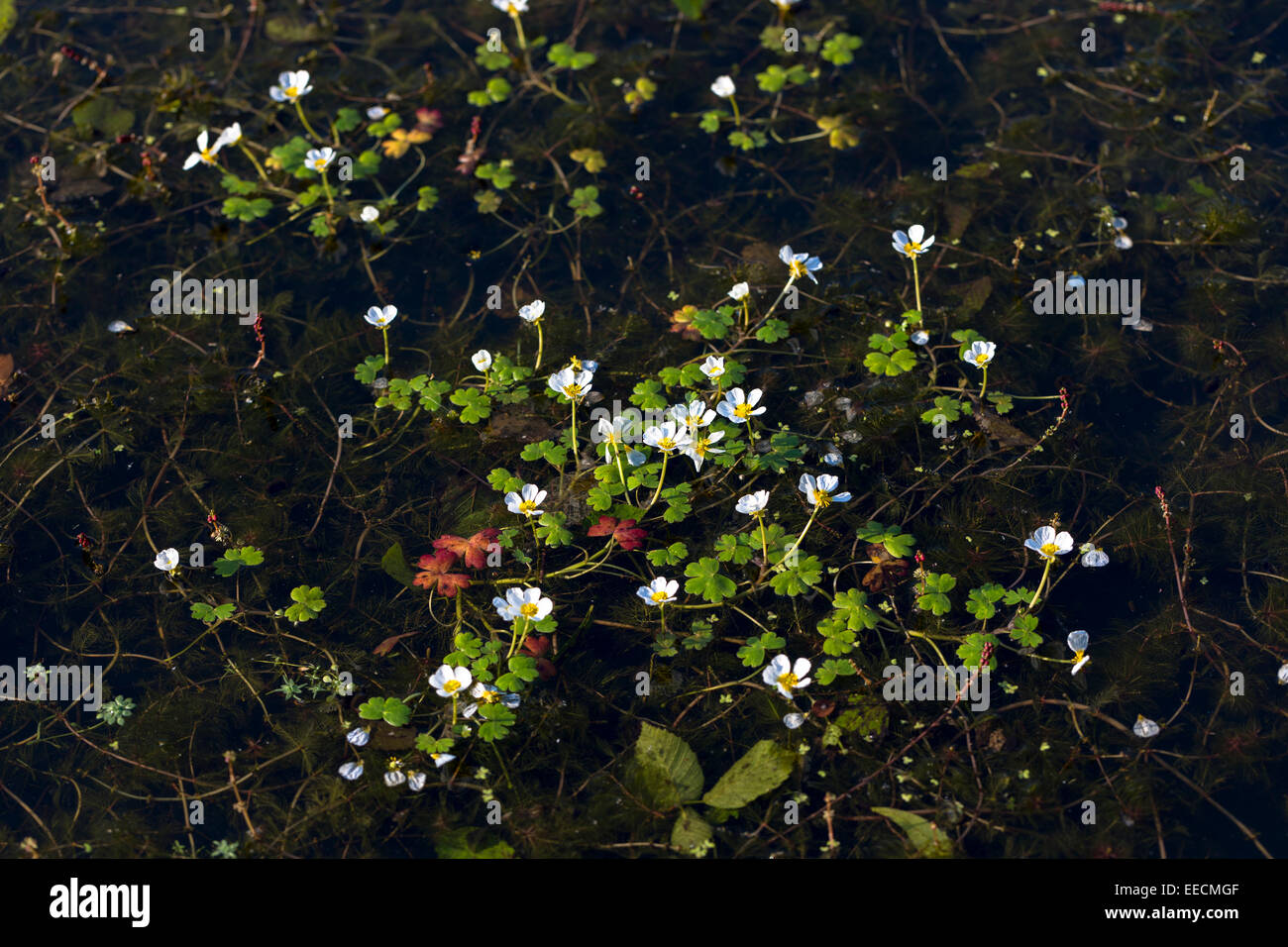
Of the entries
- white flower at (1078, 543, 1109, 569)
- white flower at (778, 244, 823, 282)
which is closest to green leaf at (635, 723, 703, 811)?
white flower at (1078, 543, 1109, 569)

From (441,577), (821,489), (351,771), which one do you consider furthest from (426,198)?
(351,771)

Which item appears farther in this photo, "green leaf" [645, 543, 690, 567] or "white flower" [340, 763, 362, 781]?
"green leaf" [645, 543, 690, 567]

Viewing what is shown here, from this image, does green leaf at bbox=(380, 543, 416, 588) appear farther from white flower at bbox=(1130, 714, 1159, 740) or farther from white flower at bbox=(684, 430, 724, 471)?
white flower at bbox=(1130, 714, 1159, 740)

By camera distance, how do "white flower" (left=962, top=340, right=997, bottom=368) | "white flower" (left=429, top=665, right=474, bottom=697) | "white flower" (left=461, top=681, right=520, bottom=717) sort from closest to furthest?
"white flower" (left=429, top=665, right=474, bottom=697)
"white flower" (left=461, top=681, right=520, bottom=717)
"white flower" (left=962, top=340, right=997, bottom=368)

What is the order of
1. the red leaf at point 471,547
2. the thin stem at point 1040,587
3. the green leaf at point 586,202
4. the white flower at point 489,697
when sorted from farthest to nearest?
the green leaf at point 586,202, the red leaf at point 471,547, the thin stem at point 1040,587, the white flower at point 489,697

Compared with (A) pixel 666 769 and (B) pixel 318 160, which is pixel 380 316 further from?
(A) pixel 666 769

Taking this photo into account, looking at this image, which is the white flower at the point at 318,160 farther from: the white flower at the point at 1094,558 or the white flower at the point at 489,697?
the white flower at the point at 1094,558

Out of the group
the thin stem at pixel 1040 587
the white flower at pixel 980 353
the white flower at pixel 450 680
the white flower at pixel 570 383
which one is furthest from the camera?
the white flower at pixel 980 353

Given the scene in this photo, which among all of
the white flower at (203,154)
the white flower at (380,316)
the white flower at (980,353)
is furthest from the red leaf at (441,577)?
the white flower at (203,154)
